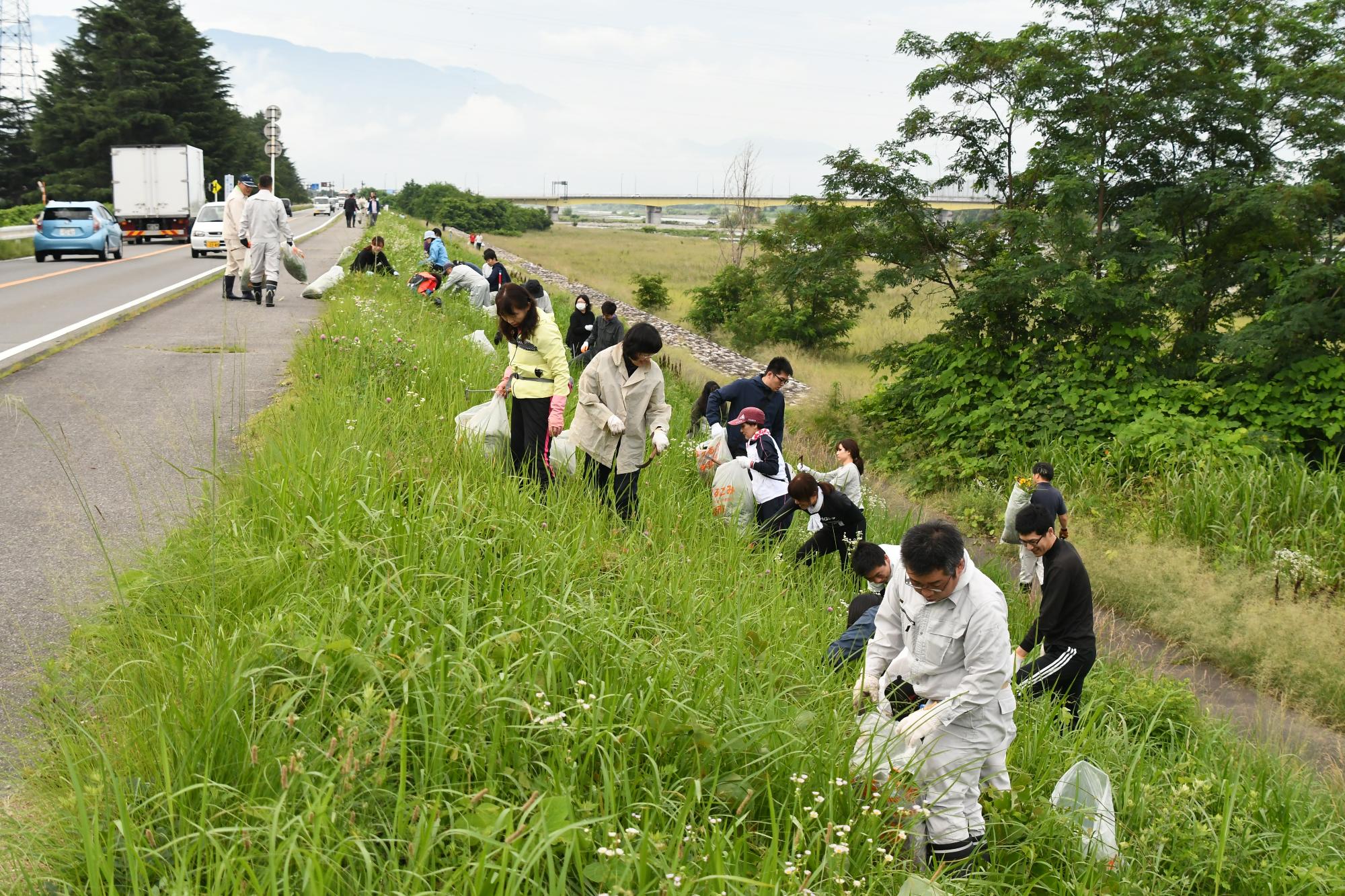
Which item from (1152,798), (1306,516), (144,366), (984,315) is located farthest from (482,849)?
(984,315)

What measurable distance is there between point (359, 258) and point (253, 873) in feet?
51.9

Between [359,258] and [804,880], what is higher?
[359,258]

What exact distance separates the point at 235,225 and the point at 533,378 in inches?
351

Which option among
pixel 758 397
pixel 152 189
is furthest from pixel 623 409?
pixel 152 189

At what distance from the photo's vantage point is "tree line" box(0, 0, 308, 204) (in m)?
43.9

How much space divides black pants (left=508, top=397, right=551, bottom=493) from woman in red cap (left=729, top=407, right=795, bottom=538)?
1.81m

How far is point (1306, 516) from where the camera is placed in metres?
10.4

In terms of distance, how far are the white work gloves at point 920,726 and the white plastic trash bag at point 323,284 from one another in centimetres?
1234

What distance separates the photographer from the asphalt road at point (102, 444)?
4176mm

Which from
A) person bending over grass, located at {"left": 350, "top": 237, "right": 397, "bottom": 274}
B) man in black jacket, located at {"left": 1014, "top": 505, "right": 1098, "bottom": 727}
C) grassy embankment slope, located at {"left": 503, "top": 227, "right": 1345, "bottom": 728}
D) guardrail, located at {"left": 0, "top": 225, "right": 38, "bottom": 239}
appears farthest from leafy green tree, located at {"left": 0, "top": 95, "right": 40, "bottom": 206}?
man in black jacket, located at {"left": 1014, "top": 505, "right": 1098, "bottom": 727}

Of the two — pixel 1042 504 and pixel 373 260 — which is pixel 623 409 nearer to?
pixel 1042 504

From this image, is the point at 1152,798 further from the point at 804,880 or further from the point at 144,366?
the point at 144,366

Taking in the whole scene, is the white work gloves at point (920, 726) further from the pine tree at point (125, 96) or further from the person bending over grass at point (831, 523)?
the pine tree at point (125, 96)

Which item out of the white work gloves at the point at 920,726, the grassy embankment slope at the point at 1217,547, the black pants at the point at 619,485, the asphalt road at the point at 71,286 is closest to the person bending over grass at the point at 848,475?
the black pants at the point at 619,485
